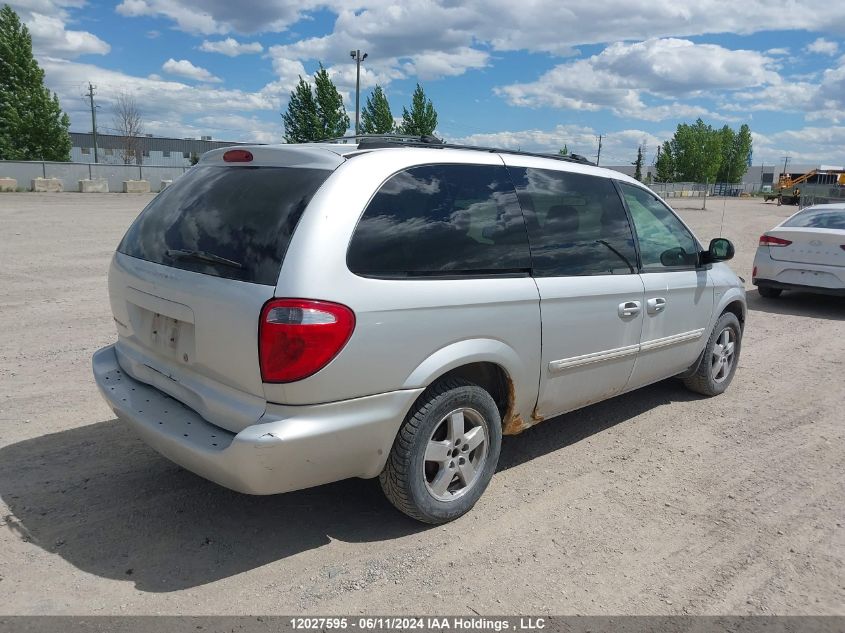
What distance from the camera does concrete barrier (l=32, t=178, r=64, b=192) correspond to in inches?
1307

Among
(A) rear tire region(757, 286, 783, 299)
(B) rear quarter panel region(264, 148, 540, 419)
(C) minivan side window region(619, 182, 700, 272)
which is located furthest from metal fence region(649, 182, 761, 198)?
(B) rear quarter panel region(264, 148, 540, 419)

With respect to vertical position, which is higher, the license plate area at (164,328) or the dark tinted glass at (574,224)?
the dark tinted glass at (574,224)

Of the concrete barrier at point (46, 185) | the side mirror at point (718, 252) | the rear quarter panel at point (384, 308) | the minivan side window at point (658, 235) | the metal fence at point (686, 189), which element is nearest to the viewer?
the rear quarter panel at point (384, 308)

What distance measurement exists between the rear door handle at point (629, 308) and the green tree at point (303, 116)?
4272cm

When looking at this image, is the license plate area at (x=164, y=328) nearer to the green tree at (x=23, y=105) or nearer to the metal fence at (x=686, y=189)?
the green tree at (x=23, y=105)

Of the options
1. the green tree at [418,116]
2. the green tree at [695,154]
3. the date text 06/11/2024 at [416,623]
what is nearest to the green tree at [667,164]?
the green tree at [695,154]

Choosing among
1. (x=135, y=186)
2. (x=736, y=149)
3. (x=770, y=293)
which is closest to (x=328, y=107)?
(x=135, y=186)

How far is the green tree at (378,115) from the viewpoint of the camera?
4972 centimetres

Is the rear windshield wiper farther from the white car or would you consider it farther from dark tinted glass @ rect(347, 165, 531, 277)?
the white car

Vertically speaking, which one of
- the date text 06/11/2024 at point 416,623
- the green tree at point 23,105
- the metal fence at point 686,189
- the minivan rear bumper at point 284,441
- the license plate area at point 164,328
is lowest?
the date text 06/11/2024 at point 416,623

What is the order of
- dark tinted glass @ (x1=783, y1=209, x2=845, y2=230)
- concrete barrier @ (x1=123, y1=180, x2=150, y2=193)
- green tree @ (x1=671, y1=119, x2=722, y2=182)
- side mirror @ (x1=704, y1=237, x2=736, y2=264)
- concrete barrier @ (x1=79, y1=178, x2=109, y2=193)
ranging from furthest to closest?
green tree @ (x1=671, y1=119, x2=722, y2=182) → concrete barrier @ (x1=123, y1=180, x2=150, y2=193) → concrete barrier @ (x1=79, y1=178, x2=109, y2=193) → dark tinted glass @ (x1=783, y1=209, x2=845, y2=230) → side mirror @ (x1=704, y1=237, x2=736, y2=264)

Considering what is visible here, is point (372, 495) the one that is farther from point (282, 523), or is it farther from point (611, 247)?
point (611, 247)

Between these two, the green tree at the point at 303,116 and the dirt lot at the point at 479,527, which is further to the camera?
the green tree at the point at 303,116

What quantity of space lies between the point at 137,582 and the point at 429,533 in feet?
4.59
